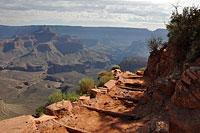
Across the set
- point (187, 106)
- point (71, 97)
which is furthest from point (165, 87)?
point (71, 97)

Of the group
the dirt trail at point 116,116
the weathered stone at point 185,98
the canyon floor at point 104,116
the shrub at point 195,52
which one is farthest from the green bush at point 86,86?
the weathered stone at point 185,98

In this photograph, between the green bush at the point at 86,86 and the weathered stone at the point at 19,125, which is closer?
the weathered stone at the point at 19,125

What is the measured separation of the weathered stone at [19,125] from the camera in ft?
18.6

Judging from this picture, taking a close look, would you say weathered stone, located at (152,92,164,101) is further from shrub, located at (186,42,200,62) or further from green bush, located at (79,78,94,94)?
green bush, located at (79,78,94,94)

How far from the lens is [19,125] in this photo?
19.6ft

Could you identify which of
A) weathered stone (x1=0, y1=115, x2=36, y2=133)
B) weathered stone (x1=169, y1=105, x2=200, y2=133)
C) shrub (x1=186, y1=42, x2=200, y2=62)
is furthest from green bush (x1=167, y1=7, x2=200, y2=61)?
weathered stone (x1=0, y1=115, x2=36, y2=133)

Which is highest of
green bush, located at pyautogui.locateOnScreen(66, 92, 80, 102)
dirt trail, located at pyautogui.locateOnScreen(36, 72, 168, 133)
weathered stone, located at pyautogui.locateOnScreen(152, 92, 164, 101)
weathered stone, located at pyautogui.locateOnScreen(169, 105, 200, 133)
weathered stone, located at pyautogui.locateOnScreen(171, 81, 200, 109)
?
weathered stone, located at pyautogui.locateOnScreen(171, 81, 200, 109)

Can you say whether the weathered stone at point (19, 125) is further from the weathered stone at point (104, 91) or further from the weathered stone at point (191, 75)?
the weathered stone at point (191, 75)

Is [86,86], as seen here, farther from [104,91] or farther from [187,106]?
[187,106]

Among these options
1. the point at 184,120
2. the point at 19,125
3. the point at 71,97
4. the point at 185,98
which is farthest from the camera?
the point at 71,97

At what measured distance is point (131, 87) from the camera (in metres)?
12.8

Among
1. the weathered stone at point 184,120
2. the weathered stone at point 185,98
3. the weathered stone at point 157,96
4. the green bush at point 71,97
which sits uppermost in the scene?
the weathered stone at point 185,98

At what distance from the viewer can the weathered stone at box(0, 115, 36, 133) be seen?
5.67 meters

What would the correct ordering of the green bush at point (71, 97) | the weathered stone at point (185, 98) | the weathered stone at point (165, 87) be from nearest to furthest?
the weathered stone at point (185, 98)
the weathered stone at point (165, 87)
the green bush at point (71, 97)
